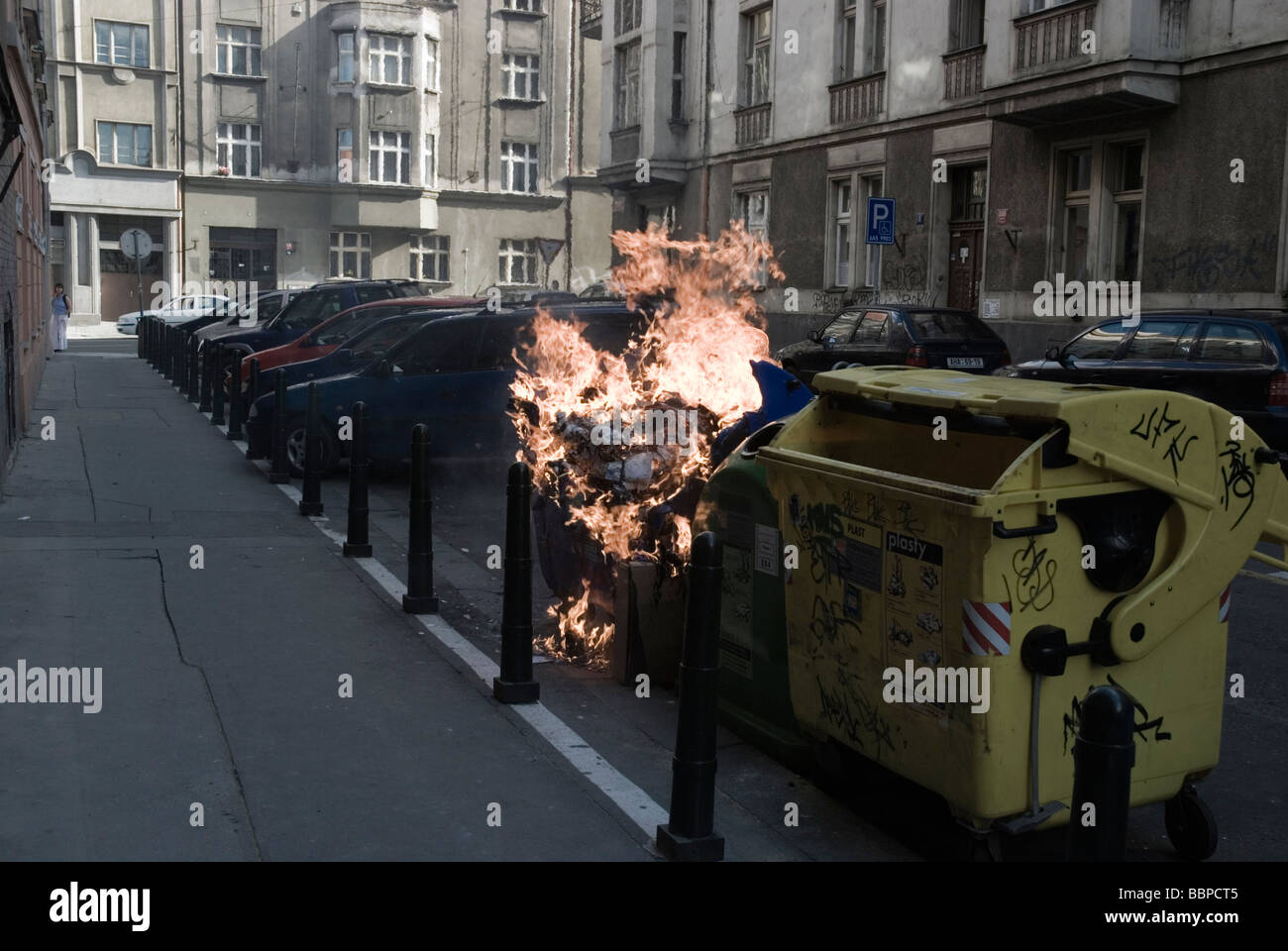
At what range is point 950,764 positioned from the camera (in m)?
4.31

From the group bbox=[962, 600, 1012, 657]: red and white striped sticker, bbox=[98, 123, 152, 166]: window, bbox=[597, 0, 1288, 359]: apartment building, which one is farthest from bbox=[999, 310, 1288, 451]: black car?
bbox=[98, 123, 152, 166]: window

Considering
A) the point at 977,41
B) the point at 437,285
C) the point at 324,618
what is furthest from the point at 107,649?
the point at 437,285

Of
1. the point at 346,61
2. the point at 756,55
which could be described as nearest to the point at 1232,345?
the point at 756,55

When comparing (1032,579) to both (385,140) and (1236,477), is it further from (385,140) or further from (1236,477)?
(385,140)

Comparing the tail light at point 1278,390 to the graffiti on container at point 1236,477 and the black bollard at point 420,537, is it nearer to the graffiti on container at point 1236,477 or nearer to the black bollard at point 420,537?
the black bollard at point 420,537

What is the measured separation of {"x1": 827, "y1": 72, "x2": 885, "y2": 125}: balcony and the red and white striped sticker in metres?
23.8

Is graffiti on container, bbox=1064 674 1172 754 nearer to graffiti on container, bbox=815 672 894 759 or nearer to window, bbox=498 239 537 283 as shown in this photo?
graffiti on container, bbox=815 672 894 759

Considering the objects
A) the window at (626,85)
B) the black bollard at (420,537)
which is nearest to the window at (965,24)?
the window at (626,85)

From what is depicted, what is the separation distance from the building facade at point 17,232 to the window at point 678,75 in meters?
15.1

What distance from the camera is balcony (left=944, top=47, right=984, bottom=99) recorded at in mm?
23688

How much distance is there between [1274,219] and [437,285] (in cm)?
3665

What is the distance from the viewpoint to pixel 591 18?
39688mm

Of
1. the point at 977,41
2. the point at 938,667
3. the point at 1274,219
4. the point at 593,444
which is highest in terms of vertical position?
the point at 977,41
